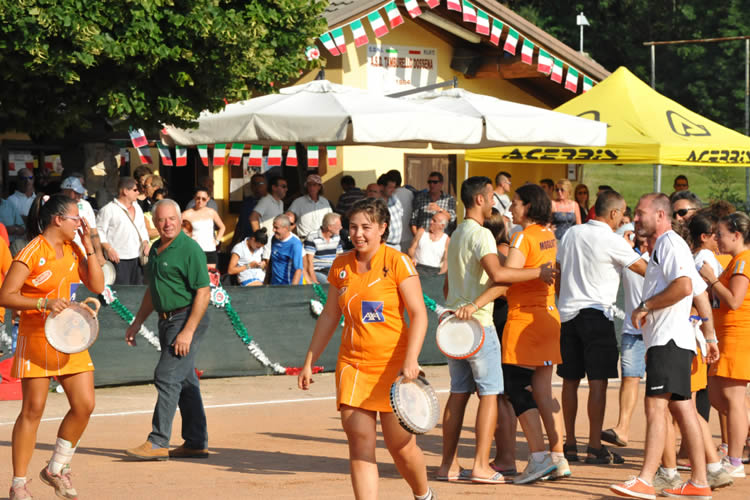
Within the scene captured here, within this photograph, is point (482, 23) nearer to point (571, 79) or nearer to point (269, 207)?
point (571, 79)

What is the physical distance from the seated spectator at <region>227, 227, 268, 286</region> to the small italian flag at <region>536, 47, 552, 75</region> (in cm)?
862

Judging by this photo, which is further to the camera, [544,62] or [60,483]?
[544,62]

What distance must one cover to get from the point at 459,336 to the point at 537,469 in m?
1.04

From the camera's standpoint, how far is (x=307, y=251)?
45.2 feet

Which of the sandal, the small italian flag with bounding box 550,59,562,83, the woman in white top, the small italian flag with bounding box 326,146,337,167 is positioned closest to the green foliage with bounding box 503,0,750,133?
the small italian flag with bounding box 550,59,562,83

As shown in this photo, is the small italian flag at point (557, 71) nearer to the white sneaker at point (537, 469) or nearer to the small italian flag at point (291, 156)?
the small italian flag at point (291, 156)

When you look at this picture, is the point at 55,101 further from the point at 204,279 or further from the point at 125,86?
the point at 204,279

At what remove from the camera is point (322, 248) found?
13.8m

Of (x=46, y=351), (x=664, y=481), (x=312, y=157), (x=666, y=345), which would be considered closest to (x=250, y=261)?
(x=312, y=157)

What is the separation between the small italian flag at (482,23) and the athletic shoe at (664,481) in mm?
13754

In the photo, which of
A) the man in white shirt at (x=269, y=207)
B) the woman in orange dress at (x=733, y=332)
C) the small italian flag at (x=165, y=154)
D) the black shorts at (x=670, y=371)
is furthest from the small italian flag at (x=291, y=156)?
the black shorts at (x=670, y=371)

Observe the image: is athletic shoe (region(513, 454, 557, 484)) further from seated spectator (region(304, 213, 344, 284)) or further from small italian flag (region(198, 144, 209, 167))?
small italian flag (region(198, 144, 209, 167))

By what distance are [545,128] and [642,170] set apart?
129 feet

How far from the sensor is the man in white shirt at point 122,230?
12891mm
